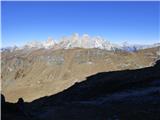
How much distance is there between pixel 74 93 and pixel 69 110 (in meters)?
22.3

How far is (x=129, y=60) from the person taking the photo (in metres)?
171

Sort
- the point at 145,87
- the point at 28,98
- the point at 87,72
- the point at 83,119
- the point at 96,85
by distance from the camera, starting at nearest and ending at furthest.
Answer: the point at 83,119 → the point at 145,87 → the point at 96,85 → the point at 28,98 → the point at 87,72

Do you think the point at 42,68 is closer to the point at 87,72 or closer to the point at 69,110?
the point at 87,72

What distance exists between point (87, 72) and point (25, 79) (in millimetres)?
40420

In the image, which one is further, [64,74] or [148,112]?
[64,74]

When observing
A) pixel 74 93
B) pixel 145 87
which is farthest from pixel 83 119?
pixel 74 93

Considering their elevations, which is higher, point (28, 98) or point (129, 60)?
point (129, 60)

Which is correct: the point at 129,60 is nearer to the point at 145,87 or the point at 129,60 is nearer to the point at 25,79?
the point at 25,79

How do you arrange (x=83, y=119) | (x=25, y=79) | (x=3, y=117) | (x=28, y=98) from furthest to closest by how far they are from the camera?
(x=25, y=79) → (x=28, y=98) → (x=83, y=119) → (x=3, y=117)

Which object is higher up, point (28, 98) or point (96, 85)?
point (96, 85)

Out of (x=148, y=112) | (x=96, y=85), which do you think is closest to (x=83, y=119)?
(x=148, y=112)

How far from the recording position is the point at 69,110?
89.5 ft

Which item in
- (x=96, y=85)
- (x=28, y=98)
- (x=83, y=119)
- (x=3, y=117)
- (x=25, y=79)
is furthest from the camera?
(x=25, y=79)

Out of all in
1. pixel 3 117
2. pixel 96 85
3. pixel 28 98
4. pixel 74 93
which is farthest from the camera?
pixel 28 98
